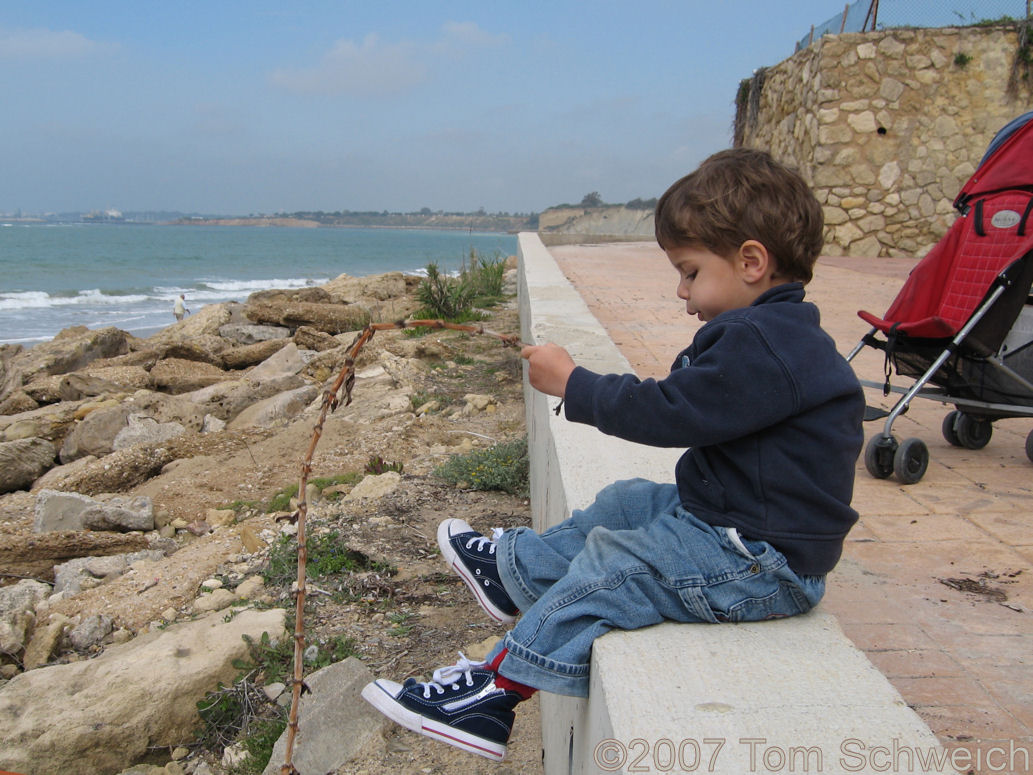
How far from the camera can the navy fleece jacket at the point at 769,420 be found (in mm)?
1618

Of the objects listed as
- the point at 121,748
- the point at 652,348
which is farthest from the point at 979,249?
the point at 121,748

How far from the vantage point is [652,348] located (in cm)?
577

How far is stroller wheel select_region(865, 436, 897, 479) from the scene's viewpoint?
3.51 metres

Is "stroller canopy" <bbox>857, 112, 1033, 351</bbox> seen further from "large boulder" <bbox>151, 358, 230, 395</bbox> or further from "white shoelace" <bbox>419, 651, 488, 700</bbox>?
"large boulder" <bbox>151, 358, 230, 395</bbox>

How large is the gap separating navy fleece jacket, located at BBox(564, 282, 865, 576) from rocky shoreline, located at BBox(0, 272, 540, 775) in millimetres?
1263

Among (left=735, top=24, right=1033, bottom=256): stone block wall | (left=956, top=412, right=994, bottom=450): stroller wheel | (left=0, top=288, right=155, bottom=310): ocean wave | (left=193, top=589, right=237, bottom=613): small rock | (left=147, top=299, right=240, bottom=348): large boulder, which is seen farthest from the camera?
(left=0, top=288, right=155, bottom=310): ocean wave

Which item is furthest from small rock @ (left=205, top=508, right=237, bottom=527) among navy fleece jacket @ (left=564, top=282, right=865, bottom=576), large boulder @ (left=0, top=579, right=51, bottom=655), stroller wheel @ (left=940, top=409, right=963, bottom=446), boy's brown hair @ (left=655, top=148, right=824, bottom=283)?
stroller wheel @ (left=940, top=409, right=963, bottom=446)

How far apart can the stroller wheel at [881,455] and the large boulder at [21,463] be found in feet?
19.8

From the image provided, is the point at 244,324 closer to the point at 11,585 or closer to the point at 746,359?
the point at 11,585

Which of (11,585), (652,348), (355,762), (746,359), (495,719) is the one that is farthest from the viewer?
(652,348)

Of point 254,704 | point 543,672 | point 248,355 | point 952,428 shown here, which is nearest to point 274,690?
point 254,704

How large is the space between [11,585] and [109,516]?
2.24ft

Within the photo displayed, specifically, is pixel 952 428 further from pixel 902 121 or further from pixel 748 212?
pixel 902 121

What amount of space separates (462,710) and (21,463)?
Result: 228 inches
